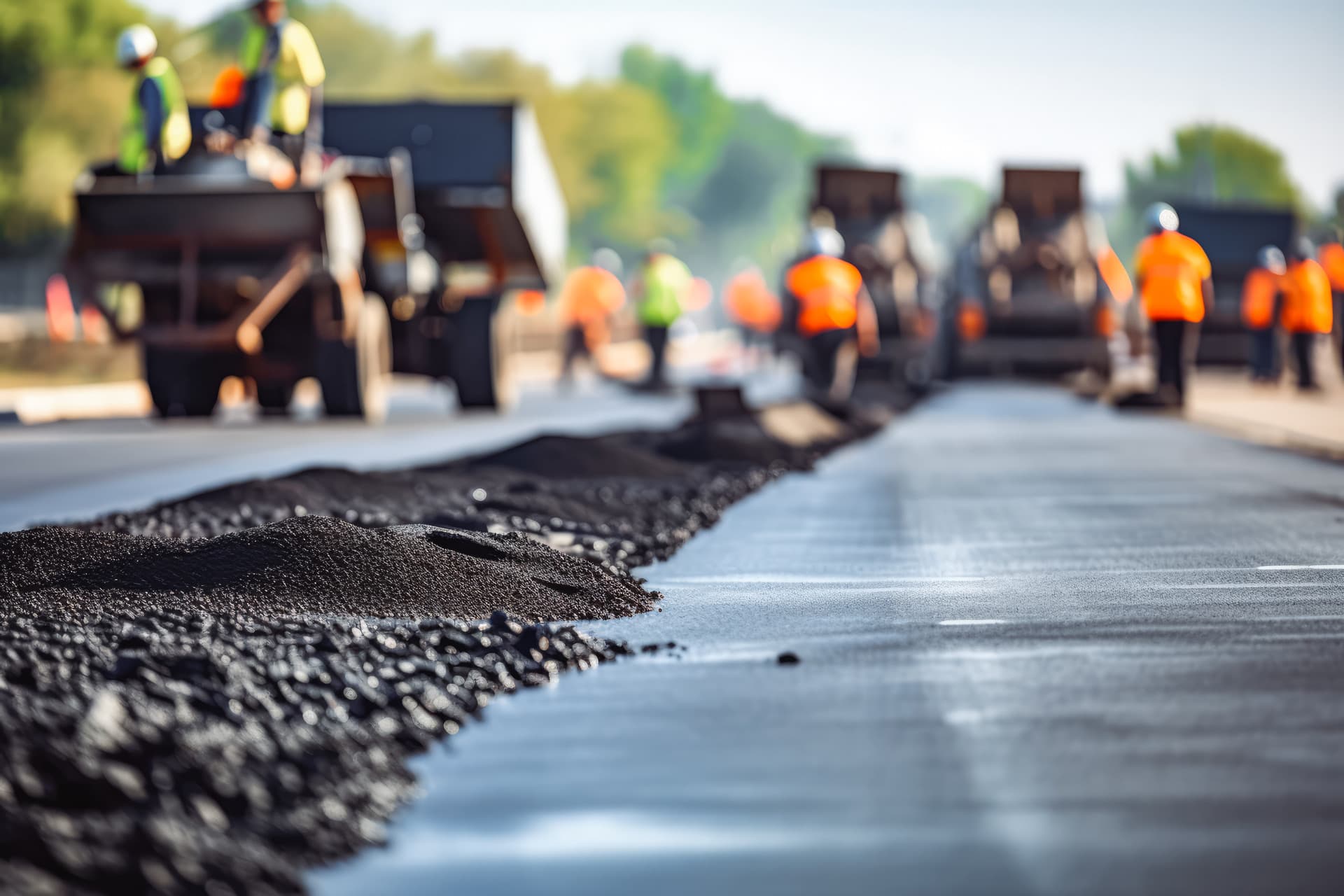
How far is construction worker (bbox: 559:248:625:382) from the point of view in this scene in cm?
3053

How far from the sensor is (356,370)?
1812 centimetres

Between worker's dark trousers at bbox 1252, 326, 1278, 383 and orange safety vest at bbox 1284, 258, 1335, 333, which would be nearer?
orange safety vest at bbox 1284, 258, 1335, 333

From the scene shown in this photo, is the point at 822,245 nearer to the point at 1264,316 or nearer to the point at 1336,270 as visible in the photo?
the point at 1264,316

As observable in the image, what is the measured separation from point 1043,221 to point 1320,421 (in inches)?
487

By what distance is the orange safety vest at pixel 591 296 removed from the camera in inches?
1200

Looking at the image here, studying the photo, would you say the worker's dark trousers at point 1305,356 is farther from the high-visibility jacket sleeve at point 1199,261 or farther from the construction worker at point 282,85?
the construction worker at point 282,85

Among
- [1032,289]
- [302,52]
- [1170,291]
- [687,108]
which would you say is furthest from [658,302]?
[687,108]

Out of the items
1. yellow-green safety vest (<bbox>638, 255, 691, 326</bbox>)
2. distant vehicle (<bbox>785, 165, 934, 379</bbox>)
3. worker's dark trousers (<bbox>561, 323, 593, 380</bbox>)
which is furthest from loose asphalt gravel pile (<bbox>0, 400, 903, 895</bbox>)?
worker's dark trousers (<bbox>561, 323, 593, 380</bbox>)

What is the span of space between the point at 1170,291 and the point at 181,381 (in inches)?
358

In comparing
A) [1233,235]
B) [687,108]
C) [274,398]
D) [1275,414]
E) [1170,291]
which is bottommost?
[1275,414]

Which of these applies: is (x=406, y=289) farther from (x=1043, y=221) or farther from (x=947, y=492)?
(x=1043, y=221)

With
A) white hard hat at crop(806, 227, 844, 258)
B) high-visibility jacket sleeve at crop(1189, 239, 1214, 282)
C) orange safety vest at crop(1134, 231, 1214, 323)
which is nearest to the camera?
orange safety vest at crop(1134, 231, 1214, 323)

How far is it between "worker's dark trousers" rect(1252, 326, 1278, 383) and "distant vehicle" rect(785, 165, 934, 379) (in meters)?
4.45

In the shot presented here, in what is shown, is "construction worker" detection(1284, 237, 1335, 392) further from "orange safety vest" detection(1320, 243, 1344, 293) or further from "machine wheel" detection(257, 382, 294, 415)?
"machine wheel" detection(257, 382, 294, 415)
